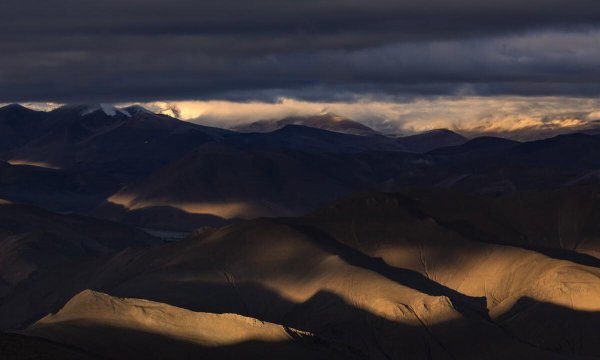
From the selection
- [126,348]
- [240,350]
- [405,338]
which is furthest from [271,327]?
[405,338]

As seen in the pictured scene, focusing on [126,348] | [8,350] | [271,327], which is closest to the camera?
[8,350]

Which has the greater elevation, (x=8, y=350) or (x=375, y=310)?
(x=8, y=350)

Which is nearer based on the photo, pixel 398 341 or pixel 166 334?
pixel 166 334

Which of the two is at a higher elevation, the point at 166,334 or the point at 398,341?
the point at 166,334

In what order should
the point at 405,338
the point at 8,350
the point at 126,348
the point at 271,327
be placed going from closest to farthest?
the point at 8,350 < the point at 126,348 < the point at 271,327 < the point at 405,338

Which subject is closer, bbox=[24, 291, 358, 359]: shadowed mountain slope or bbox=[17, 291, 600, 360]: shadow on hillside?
bbox=[24, 291, 358, 359]: shadowed mountain slope

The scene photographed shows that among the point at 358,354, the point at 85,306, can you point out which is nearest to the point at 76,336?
the point at 85,306

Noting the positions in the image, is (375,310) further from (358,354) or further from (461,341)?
(358,354)

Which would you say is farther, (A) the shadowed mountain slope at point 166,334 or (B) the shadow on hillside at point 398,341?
(B) the shadow on hillside at point 398,341

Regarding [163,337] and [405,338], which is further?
[405,338]

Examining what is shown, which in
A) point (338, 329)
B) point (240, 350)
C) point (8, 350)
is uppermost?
point (8, 350)
